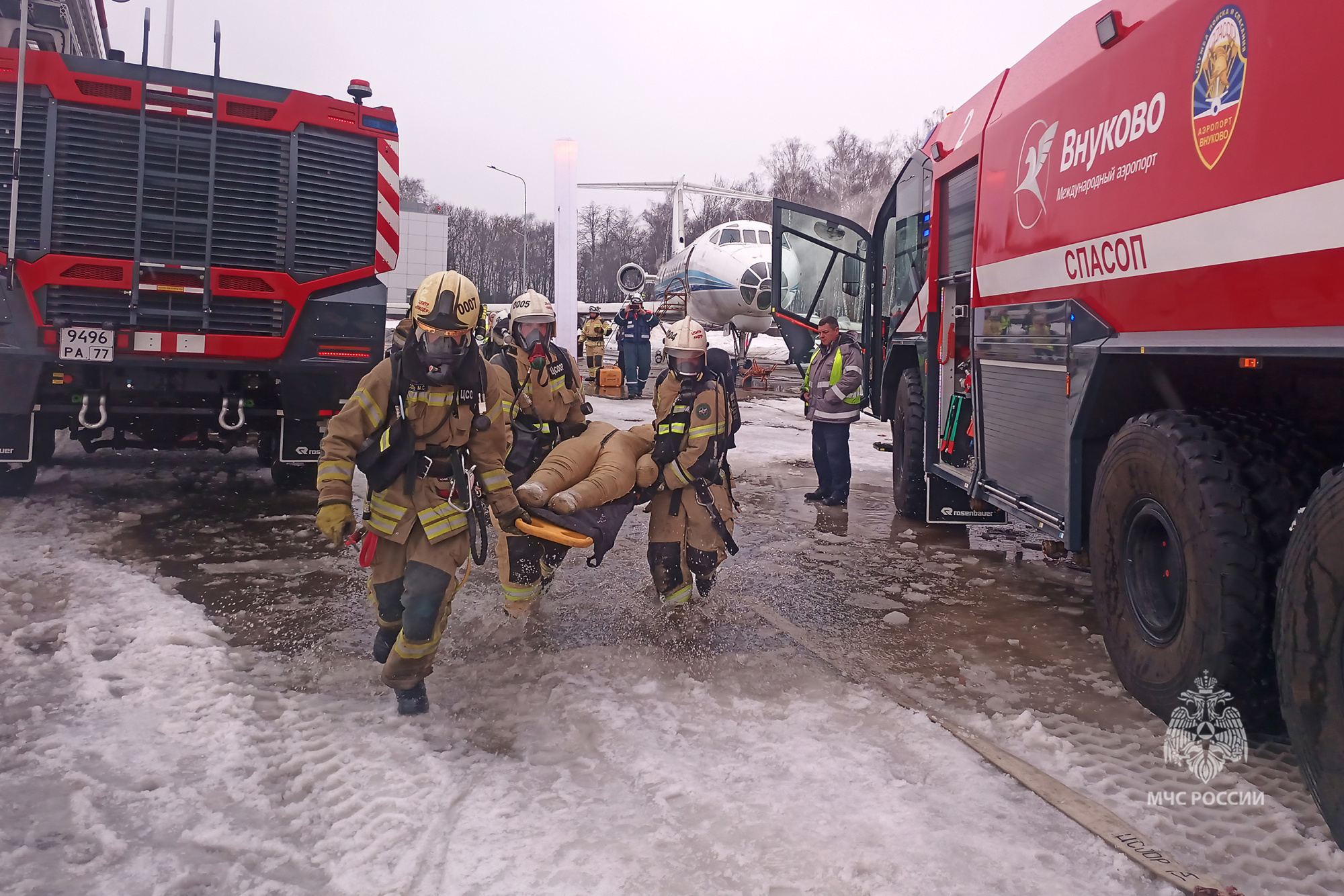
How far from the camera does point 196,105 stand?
21.9 feet

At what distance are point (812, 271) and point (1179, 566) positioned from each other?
22.3 ft

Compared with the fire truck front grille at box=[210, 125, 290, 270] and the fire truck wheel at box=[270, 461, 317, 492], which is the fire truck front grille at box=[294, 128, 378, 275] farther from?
the fire truck wheel at box=[270, 461, 317, 492]

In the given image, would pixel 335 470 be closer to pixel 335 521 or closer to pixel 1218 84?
pixel 335 521

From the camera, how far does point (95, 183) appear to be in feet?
21.1

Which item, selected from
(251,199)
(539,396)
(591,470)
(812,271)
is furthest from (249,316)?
(812,271)

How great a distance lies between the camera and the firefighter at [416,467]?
11.8 ft

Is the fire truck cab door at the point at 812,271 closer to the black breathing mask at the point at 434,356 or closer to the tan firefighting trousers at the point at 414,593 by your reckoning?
the black breathing mask at the point at 434,356

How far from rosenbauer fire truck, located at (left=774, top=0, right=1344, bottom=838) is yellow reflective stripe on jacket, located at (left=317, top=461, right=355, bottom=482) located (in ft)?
9.73

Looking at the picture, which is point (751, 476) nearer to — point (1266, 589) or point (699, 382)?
point (699, 382)

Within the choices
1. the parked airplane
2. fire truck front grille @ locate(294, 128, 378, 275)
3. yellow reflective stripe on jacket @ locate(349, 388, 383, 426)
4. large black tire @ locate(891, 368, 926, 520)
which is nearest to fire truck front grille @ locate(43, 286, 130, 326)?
fire truck front grille @ locate(294, 128, 378, 275)

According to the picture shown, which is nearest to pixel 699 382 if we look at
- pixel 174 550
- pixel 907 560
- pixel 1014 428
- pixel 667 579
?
pixel 667 579

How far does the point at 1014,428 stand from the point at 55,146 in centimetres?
628

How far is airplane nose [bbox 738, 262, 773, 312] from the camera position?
23.4 m

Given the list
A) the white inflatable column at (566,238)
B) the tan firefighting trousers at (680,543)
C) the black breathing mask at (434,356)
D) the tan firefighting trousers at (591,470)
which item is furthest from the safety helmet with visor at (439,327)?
the white inflatable column at (566,238)
